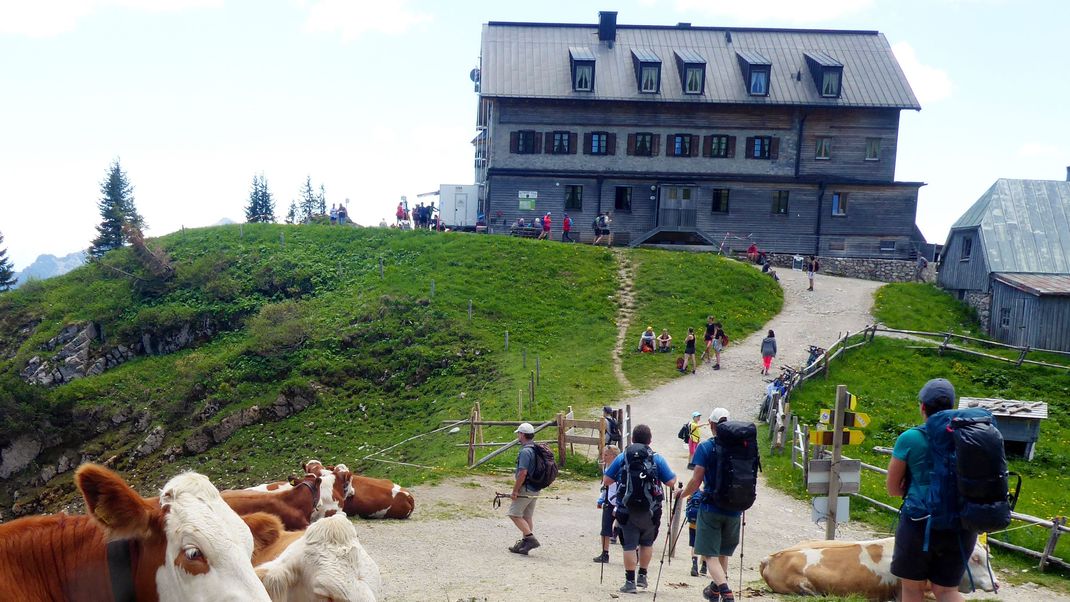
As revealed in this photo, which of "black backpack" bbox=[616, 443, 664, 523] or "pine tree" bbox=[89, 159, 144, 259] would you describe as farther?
"pine tree" bbox=[89, 159, 144, 259]

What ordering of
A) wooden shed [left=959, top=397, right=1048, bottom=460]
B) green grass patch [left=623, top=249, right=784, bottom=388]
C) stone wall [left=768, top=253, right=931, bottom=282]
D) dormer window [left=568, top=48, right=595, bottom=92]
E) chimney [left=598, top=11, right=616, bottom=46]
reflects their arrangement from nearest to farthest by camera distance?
wooden shed [left=959, top=397, right=1048, bottom=460]
green grass patch [left=623, top=249, right=784, bottom=388]
stone wall [left=768, top=253, right=931, bottom=282]
dormer window [left=568, top=48, right=595, bottom=92]
chimney [left=598, top=11, right=616, bottom=46]

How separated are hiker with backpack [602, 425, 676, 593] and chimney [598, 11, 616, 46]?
44436 mm

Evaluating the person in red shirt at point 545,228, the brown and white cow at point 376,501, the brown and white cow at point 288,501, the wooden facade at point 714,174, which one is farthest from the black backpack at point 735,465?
the wooden facade at point 714,174

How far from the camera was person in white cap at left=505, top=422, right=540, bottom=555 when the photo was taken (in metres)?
12.0

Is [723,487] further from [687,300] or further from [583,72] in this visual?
[583,72]

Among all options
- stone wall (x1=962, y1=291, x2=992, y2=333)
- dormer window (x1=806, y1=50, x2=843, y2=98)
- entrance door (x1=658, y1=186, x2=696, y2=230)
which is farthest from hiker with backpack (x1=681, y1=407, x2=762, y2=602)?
dormer window (x1=806, y1=50, x2=843, y2=98)

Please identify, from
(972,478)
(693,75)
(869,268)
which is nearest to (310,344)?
(693,75)

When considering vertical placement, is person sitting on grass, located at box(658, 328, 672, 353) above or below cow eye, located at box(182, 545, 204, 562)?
below

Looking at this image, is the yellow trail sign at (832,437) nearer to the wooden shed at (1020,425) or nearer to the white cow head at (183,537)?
the white cow head at (183,537)

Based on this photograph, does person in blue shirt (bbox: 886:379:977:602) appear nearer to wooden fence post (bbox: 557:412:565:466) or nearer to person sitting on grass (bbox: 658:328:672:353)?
wooden fence post (bbox: 557:412:565:466)

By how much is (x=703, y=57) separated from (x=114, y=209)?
50656 mm

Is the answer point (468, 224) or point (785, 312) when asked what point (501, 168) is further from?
point (785, 312)

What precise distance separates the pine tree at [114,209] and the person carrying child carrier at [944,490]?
6843 centimetres

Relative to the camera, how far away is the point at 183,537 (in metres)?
3.58
